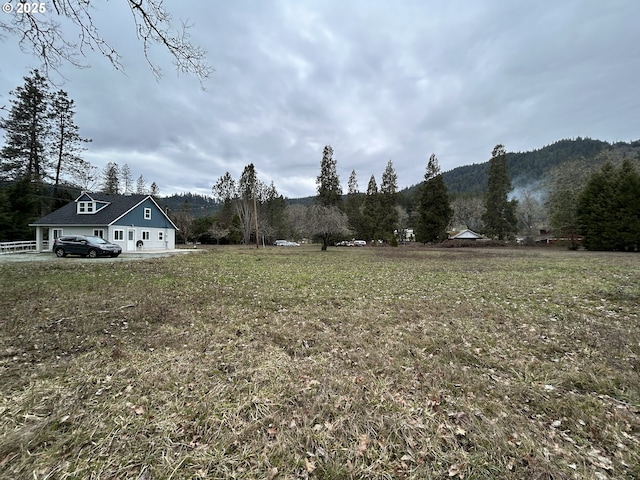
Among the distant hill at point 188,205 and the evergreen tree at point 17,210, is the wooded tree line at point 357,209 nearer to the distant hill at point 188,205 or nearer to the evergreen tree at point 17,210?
the distant hill at point 188,205

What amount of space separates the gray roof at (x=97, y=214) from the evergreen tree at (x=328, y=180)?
25.3 m

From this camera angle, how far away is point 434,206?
42.8 meters

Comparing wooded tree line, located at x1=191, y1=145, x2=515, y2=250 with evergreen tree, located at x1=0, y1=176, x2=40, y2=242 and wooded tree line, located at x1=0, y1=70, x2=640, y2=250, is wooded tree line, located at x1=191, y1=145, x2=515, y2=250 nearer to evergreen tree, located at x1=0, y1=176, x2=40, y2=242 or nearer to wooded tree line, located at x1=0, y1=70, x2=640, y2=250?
wooded tree line, located at x1=0, y1=70, x2=640, y2=250

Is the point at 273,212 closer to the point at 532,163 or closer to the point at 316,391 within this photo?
the point at 316,391

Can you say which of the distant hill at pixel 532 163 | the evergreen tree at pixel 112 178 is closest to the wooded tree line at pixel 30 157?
the evergreen tree at pixel 112 178

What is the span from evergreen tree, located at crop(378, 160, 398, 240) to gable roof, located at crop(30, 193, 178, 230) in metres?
38.0

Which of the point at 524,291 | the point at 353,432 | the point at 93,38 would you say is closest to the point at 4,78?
the point at 93,38

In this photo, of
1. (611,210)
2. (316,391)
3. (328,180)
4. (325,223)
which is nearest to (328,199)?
(328,180)

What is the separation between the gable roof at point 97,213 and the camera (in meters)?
24.2

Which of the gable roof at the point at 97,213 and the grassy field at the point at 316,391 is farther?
the gable roof at the point at 97,213

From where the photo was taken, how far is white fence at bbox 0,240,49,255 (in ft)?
70.6

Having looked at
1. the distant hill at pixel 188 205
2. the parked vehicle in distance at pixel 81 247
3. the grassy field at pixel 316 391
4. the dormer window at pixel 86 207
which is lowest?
the grassy field at pixel 316 391

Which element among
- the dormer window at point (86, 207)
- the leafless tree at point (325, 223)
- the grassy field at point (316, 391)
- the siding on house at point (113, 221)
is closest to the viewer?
the grassy field at point (316, 391)

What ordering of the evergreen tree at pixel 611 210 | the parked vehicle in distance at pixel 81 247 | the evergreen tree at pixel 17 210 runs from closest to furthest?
the parked vehicle in distance at pixel 81 247
the evergreen tree at pixel 17 210
the evergreen tree at pixel 611 210
